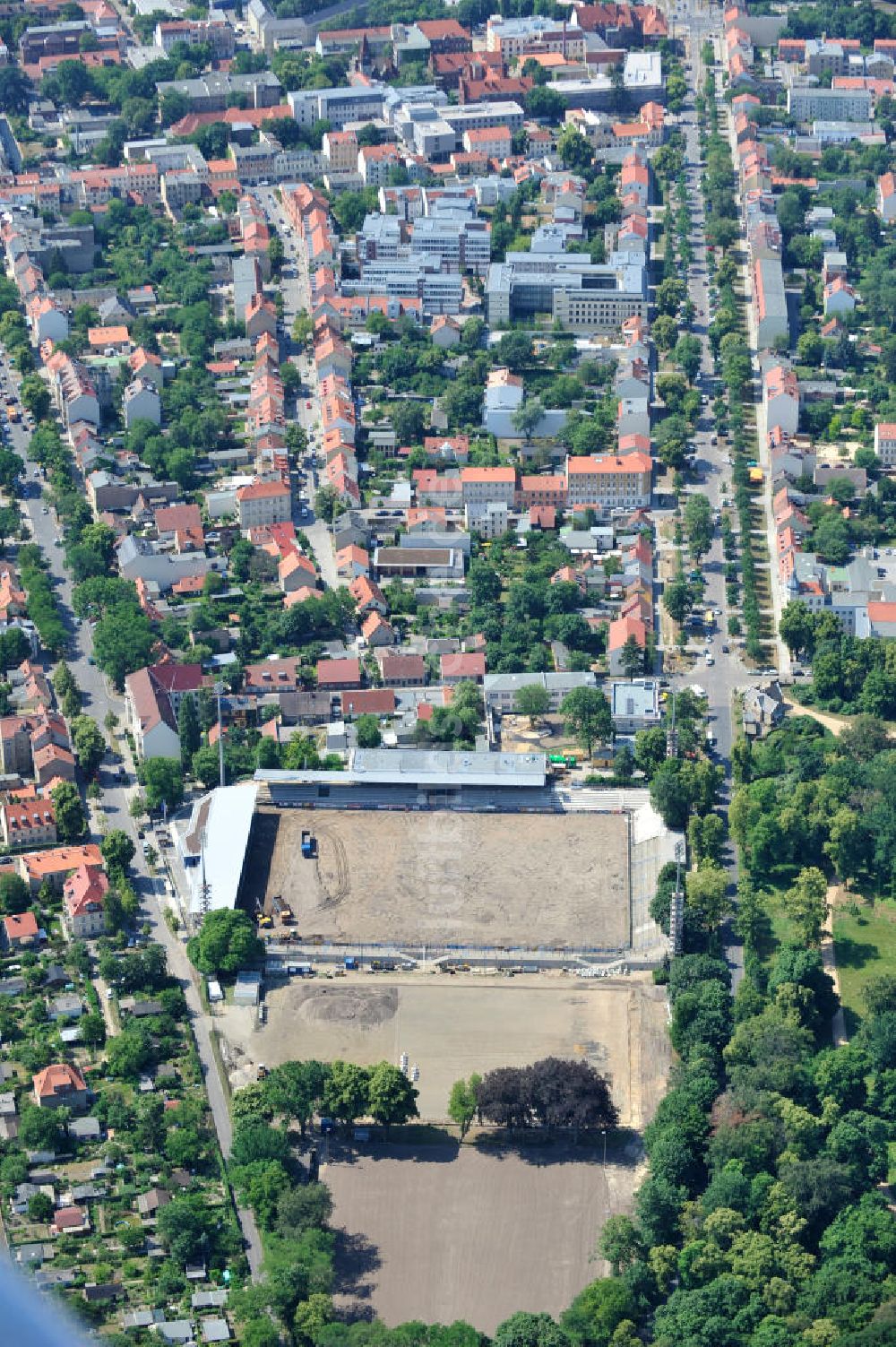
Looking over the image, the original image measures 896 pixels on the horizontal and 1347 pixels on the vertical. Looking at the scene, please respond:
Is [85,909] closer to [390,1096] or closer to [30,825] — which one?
[30,825]

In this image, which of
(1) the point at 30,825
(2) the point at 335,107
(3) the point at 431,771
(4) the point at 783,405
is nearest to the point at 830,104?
(2) the point at 335,107

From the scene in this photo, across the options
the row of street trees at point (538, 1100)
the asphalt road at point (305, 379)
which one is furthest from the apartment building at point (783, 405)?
the row of street trees at point (538, 1100)

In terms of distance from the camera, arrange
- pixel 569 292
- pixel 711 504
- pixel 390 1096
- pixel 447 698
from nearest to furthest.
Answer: pixel 390 1096 < pixel 447 698 < pixel 711 504 < pixel 569 292

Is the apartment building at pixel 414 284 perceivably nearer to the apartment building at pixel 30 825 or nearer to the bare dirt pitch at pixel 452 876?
the bare dirt pitch at pixel 452 876

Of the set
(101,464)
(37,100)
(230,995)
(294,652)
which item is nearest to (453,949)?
(230,995)

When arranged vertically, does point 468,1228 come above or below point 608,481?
below

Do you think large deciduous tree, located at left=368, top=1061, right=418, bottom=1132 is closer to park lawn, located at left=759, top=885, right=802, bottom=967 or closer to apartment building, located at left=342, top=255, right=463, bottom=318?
park lawn, located at left=759, top=885, right=802, bottom=967
